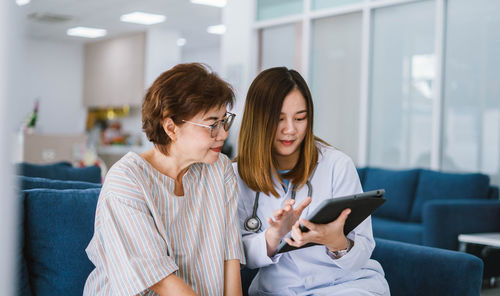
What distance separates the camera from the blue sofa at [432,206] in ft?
12.3

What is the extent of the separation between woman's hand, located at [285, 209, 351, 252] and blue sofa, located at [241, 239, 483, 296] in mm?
421

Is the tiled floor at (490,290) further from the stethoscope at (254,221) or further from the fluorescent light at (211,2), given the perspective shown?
the fluorescent light at (211,2)

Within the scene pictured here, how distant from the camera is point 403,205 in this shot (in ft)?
15.0

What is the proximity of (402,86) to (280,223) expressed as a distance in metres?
4.15

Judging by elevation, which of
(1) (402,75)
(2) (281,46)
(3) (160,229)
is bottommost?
(3) (160,229)

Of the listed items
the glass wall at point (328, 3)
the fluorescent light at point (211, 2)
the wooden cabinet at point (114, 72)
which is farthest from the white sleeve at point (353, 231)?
the wooden cabinet at point (114, 72)

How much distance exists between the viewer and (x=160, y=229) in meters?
1.41

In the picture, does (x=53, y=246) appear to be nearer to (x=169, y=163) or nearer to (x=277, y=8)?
(x=169, y=163)

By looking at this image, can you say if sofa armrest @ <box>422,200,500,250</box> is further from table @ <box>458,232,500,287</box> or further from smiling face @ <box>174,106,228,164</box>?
smiling face @ <box>174,106,228,164</box>

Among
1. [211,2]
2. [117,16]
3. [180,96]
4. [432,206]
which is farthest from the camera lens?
[117,16]

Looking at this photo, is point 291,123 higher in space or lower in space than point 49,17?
lower

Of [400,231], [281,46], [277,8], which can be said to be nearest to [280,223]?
[400,231]

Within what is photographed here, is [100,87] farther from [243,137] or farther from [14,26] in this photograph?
[14,26]

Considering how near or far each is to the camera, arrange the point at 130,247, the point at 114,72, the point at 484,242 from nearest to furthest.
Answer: the point at 130,247
the point at 484,242
the point at 114,72
